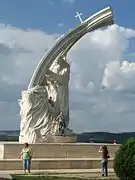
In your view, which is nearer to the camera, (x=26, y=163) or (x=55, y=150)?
(x=26, y=163)

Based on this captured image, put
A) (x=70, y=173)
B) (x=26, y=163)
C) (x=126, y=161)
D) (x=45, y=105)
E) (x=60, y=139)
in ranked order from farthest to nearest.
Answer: (x=45, y=105)
(x=60, y=139)
(x=26, y=163)
(x=70, y=173)
(x=126, y=161)

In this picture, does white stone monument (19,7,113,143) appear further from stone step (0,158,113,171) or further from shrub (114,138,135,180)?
shrub (114,138,135,180)

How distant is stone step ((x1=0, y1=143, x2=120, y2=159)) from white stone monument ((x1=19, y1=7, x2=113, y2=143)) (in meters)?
1.69

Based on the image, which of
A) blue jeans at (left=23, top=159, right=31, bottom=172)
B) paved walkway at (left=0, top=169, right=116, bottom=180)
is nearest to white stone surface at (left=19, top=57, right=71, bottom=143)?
paved walkway at (left=0, top=169, right=116, bottom=180)

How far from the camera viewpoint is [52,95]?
30.8m

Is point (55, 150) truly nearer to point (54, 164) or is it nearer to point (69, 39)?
point (54, 164)

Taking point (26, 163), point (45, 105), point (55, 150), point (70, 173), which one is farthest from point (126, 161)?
point (45, 105)

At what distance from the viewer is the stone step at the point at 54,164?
24578 millimetres

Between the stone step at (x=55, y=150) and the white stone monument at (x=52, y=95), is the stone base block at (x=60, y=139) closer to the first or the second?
the white stone monument at (x=52, y=95)

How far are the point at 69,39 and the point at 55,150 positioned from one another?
702cm

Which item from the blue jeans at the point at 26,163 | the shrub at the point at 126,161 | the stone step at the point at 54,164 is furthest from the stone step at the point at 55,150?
the shrub at the point at 126,161

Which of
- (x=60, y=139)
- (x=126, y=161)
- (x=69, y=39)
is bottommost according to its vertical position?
(x=126, y=161)

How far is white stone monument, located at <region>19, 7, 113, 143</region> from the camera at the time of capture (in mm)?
29344

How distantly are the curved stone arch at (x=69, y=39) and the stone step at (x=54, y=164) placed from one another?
20.0 feet
